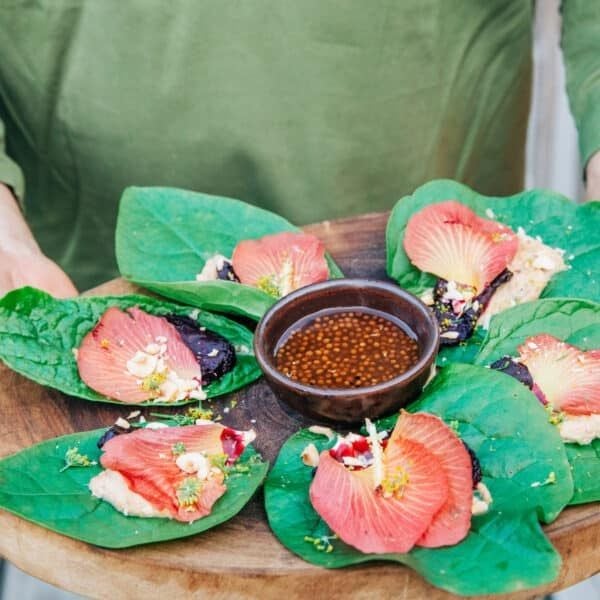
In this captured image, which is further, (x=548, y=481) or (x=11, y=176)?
(x=11, y=176)

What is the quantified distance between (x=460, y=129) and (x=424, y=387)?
31.8 inches

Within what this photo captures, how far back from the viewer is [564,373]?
3.82ft

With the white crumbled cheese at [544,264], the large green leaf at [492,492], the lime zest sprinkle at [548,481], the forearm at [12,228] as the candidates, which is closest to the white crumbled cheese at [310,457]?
the large green leaf at [492,492]

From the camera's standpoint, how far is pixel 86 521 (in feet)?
3.38

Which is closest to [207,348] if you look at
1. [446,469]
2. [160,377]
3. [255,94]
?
[160,377]

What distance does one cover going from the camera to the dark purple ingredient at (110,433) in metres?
1.13

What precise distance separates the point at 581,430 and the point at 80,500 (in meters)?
0.55

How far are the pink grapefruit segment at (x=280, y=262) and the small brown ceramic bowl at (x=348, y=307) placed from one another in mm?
103

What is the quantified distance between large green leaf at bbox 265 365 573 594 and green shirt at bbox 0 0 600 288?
0.61 metres

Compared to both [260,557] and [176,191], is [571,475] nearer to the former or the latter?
[260,557]

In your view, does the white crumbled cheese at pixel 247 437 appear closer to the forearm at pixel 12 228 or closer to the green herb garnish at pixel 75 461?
the green herb garnish at pixel 75 461

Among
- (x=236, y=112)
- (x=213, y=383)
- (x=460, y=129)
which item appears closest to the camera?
(x=213, y=383)

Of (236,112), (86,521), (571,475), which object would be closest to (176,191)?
(236,112)

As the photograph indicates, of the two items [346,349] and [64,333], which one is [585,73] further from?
[64,333]
